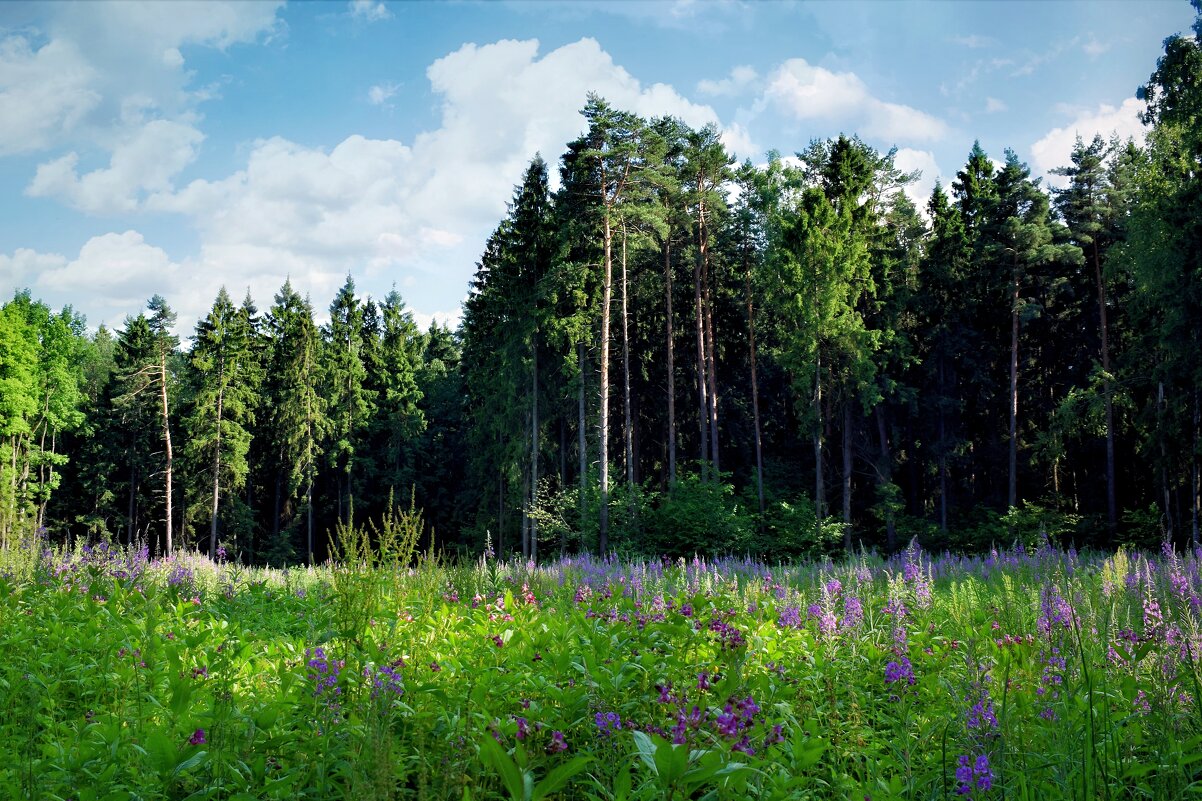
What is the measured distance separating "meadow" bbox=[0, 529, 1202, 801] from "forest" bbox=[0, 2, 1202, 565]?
13.0m

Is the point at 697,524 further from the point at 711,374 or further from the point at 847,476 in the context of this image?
the point at 711,374

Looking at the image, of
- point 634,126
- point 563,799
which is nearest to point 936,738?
point 563,799

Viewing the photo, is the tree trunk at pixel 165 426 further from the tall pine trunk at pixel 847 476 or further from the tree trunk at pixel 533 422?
the tall pine trunk at pixel 847 476

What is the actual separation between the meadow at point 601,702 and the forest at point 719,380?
42.8 feet

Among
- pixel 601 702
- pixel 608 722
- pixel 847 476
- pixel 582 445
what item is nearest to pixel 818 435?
pixel 847 476

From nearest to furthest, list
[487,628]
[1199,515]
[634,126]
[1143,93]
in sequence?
[487,628] < [1143,93] < [1199,515] < [634,126]

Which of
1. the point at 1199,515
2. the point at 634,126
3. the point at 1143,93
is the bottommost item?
the point at 1199,515

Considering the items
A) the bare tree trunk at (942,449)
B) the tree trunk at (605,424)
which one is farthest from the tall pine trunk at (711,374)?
the bare tree trunk at (942,449)

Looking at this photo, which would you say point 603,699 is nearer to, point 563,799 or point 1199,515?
point 563,799

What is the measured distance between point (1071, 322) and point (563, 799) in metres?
29.5

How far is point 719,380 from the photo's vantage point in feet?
97.9

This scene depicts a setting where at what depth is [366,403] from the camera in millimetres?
34781

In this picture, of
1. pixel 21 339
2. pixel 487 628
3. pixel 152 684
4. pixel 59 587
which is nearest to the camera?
pixel 152 684

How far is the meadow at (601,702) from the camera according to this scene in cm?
250
